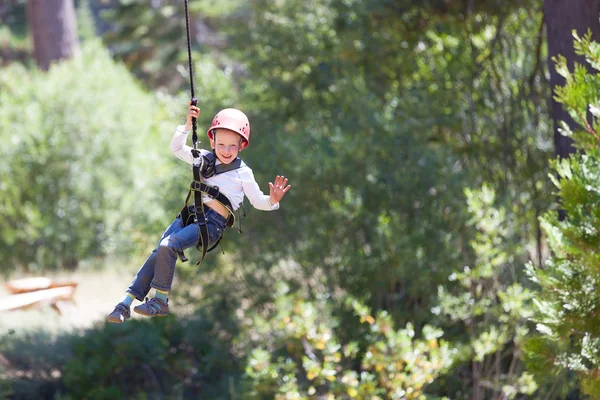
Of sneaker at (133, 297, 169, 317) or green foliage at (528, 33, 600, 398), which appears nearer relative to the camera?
sneaker at (133, 297, 169, 317)

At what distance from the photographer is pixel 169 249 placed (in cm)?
323

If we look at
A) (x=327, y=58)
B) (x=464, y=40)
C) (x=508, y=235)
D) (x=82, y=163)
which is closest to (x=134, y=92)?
(x=82, y=163)

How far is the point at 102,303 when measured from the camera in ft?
37.7

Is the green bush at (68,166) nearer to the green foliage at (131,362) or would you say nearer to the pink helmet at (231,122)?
the green foliage at (131,362)

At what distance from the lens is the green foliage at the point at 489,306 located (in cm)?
754

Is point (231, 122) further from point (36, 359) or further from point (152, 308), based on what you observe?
point (36, 359)

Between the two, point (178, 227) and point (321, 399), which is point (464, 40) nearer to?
point (321, 399)

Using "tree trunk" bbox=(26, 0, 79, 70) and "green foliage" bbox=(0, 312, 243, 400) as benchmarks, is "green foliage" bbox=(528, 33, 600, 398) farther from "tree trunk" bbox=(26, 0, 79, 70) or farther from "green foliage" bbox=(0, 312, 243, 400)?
"tree trunk" bbox=(26, 0, 79, 70)

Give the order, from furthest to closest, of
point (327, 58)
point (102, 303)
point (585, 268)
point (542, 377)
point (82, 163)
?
point (82, 163), point (102, 303), point (327, 58), point (542, 377), point (585, 268)

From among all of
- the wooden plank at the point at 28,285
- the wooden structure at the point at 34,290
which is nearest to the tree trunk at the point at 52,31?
the wooden structure at the point at 34,290

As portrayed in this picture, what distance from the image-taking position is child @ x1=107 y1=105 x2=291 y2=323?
3.17m

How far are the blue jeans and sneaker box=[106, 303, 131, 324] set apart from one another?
9 cm

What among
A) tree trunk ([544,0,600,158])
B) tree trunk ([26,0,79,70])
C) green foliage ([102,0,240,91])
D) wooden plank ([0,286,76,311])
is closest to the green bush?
tree trunk ([26,0,79,70])

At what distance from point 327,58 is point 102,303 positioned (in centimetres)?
450
